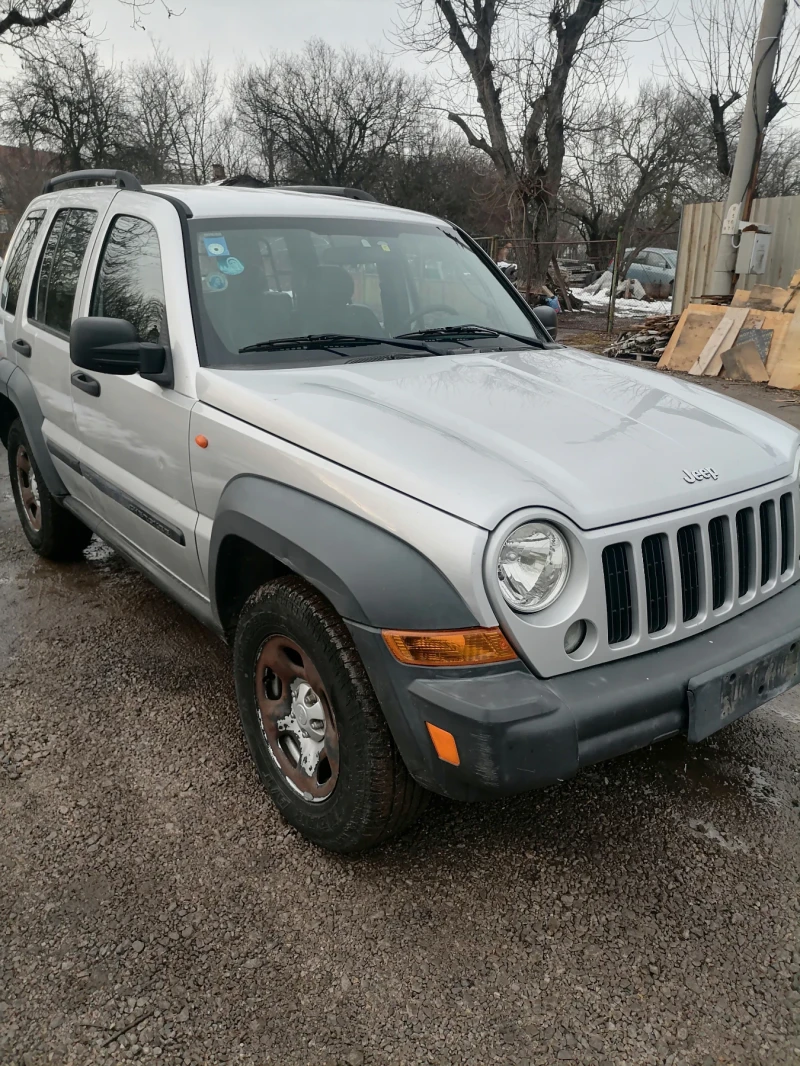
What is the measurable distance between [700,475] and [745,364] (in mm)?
8319

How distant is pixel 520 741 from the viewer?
184 centimetres

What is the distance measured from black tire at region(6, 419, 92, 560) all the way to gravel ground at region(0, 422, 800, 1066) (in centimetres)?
154

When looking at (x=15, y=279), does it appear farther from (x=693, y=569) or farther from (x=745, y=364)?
(x=745, y=364)

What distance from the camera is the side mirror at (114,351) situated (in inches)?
106

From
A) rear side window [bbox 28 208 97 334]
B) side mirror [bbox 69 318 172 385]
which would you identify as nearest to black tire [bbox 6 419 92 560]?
rear side window [bbox 28 208 97 334]

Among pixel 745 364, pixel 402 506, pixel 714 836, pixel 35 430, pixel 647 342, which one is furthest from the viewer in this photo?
pixel 647 342

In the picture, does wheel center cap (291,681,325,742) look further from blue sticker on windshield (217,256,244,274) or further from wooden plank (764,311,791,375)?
wooden plank (764,311,791,375)

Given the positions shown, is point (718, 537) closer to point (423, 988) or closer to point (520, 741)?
point (520, 741)

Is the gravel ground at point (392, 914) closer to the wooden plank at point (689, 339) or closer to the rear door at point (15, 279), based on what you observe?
the rear door at point (15, 279)

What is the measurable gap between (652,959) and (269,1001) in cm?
97

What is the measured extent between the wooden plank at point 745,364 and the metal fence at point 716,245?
1676 millimetres

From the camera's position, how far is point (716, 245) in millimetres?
12484

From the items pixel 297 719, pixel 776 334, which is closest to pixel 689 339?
pixel 776 334

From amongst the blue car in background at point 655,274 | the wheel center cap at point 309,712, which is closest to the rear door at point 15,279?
the wheel center cap at point 309,712
